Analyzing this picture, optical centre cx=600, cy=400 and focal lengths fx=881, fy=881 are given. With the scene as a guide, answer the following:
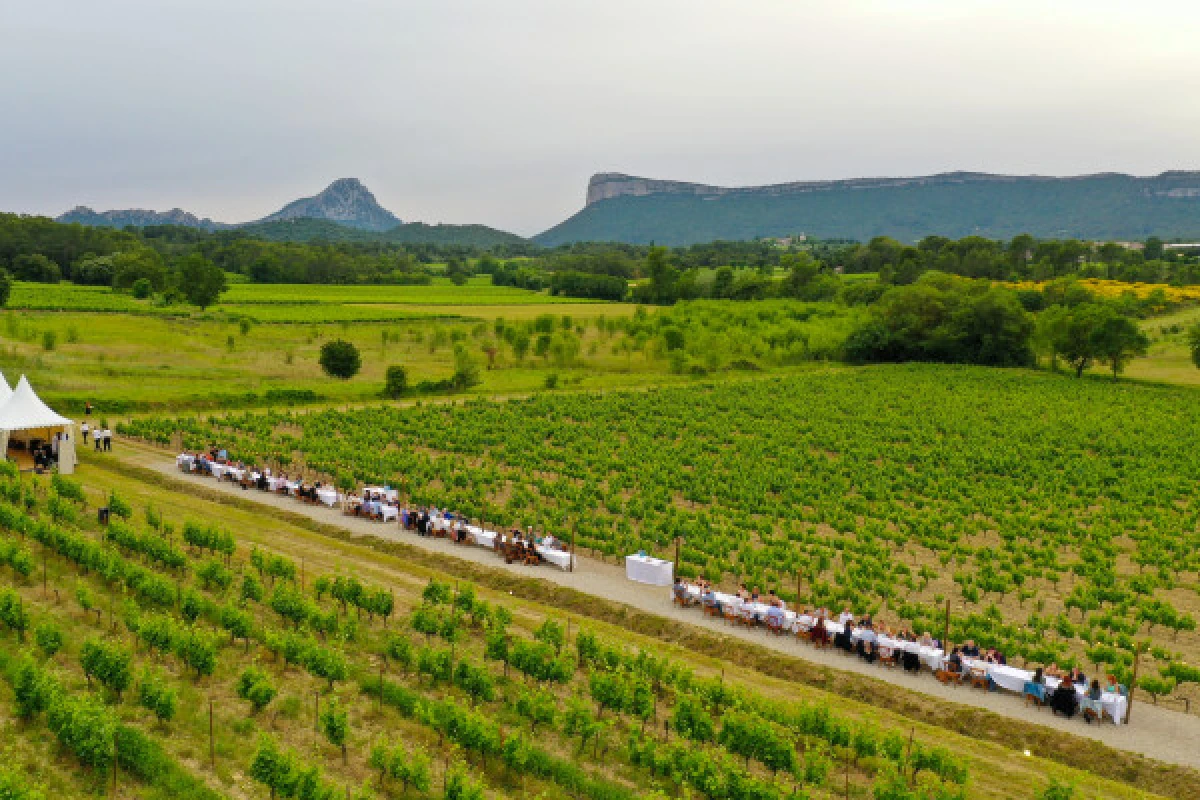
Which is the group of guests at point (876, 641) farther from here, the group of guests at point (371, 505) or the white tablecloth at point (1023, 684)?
the group of guests at point (371, 505)

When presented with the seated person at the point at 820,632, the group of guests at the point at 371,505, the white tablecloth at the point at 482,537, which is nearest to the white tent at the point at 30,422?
the group of guests at the point at 371,505

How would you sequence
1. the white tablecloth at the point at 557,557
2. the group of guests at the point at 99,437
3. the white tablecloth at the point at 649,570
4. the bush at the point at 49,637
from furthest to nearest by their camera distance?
1. the group of guests at the point at 99,437
2. the white tablecloth at the point at 557,557
3. the white tablecloth at the point at 649,570
4. the bush at the point at 49,637

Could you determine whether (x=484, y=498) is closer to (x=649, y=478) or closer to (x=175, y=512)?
(x=649, y=478)

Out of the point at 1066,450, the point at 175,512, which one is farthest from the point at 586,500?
the point at 1066,450

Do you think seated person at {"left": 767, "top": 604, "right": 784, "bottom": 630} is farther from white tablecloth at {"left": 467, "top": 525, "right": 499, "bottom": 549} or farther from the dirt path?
white tablecloth at {"left": 467, "top": 525, "right": 499, "bottom": 549}

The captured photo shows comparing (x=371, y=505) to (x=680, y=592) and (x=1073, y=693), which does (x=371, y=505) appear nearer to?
(x=680, y=592)

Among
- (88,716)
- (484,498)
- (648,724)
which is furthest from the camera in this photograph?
(484,498)
